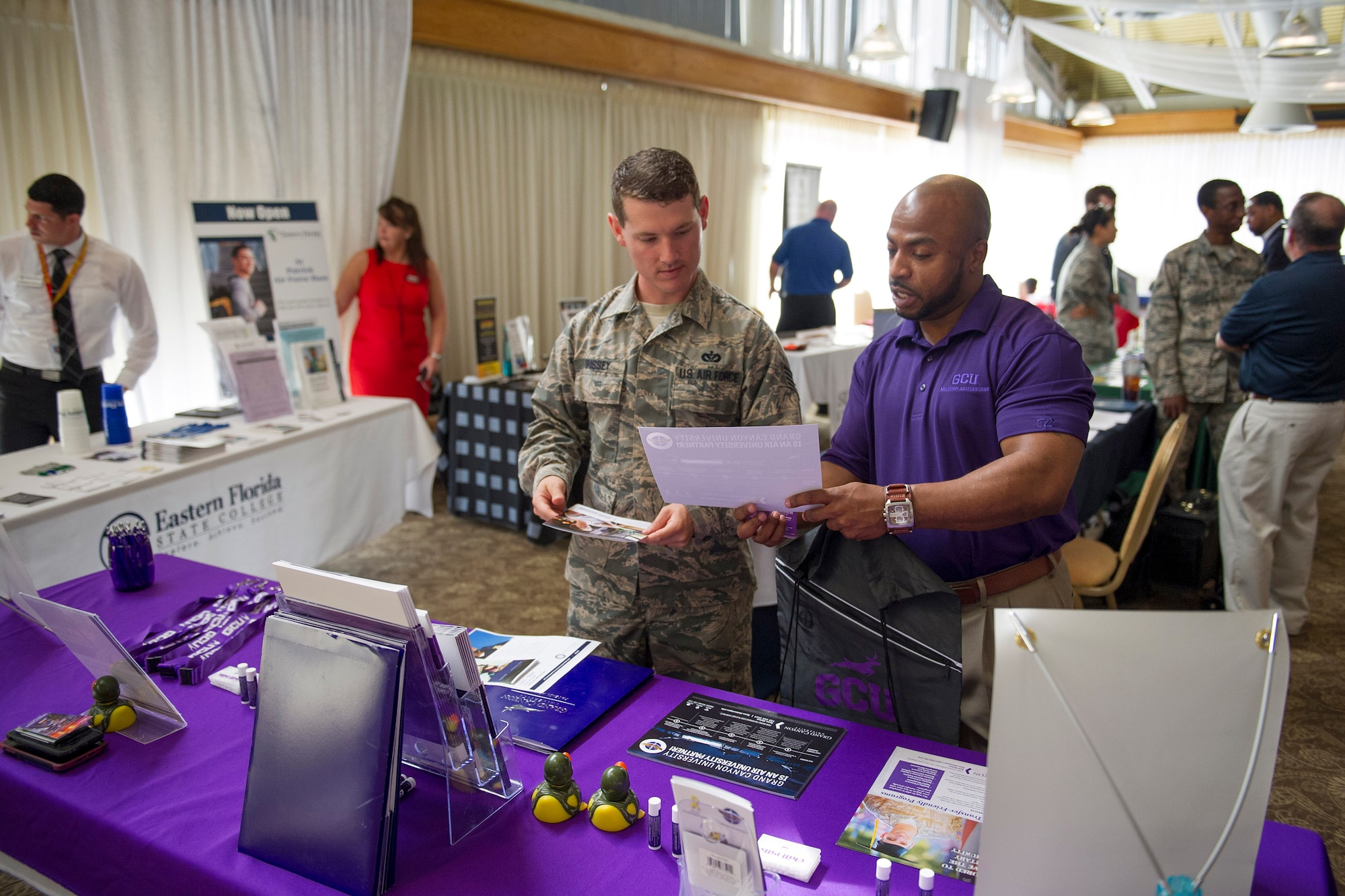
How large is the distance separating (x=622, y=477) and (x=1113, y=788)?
3.72 feet

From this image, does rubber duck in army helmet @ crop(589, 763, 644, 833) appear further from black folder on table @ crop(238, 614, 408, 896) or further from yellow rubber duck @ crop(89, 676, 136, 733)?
yellow rubber duck @ crop(89, 676, 136, 733)

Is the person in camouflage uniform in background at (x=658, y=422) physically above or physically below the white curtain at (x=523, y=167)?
below

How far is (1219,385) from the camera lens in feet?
12.4

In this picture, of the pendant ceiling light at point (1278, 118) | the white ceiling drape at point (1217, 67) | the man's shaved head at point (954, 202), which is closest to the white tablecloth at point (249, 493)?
the man's shaved head at point (954, 202)

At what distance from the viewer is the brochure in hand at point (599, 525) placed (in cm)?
150

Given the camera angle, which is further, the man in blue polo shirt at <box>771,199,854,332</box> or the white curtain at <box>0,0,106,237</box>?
the man in blue polo shirt at <box>771,199,854,332</box>

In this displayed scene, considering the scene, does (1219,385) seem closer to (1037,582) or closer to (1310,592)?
(1310,592)

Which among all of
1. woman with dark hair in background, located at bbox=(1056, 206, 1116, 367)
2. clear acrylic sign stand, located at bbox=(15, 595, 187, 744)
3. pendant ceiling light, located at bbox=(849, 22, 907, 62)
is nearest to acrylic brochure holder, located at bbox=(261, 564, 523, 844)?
clear acrylic sign stand, located at bbox=(15, 595, 187, 744)

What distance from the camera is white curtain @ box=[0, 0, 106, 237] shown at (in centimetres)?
367

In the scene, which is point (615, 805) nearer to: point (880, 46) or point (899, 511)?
point (899, 511)

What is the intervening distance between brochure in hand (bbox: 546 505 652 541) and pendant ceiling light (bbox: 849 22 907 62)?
6238 millimetres

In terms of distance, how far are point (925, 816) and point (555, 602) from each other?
2.80 meters

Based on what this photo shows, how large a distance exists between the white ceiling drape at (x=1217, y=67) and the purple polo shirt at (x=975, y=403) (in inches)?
260

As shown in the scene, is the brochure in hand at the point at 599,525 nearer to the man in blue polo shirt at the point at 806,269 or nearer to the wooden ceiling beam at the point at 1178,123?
the man in blue polo shirt at the point at 806,269
